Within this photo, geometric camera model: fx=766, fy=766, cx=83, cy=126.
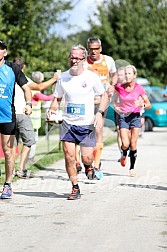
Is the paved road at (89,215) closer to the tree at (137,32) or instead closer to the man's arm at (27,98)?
the man's arm at (27,98)

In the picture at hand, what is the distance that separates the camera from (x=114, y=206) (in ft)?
29.1

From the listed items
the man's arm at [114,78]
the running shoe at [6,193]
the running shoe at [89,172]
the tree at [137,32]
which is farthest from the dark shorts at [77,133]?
the tree at [137,32]

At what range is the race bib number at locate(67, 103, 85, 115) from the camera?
9641 mm

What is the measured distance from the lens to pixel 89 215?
816 cm

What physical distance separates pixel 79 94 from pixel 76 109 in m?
0.19

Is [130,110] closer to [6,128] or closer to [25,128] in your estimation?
[25,128]

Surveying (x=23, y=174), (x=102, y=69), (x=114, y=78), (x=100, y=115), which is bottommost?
(x=23, y=174)

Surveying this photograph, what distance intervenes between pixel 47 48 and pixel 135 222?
18305 millimetres

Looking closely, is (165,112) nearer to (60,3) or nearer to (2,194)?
(60,3)

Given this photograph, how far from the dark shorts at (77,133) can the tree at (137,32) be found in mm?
34734

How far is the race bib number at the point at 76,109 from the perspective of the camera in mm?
9641

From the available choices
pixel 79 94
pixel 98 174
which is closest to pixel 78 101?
pixel 79 94

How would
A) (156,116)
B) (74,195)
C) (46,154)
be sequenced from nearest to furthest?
(74,195), (46,154), (156,116)

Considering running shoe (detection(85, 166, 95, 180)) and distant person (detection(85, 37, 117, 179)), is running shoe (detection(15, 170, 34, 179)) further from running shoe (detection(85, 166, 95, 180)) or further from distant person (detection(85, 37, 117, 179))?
running shoe (detection(85, 166, 95, 180))
